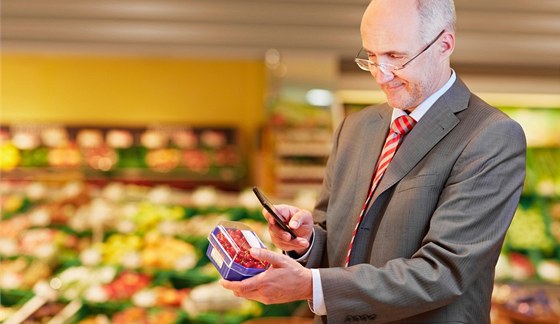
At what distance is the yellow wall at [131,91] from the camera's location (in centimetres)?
1095

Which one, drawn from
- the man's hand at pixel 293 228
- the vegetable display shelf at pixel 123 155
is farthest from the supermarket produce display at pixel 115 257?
the vegetable display shelf at pixel 123 155

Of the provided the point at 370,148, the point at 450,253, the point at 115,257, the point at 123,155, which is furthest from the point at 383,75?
the point at 123,155

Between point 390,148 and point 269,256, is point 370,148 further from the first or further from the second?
point 269,256

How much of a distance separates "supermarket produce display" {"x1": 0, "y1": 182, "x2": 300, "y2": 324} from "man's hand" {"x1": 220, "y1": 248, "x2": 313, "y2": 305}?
154 cm

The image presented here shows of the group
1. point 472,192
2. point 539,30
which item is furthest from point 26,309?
point 539,30

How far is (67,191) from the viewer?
6.66m

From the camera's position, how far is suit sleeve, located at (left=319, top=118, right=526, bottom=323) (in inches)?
83.2

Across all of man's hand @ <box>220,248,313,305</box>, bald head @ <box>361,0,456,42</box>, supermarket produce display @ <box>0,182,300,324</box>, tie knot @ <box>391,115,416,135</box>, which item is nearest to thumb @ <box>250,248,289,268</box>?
man's hand @ <box>220,248,313,305</box>

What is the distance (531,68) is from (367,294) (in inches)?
213

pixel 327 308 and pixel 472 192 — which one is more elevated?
pixel 472 192

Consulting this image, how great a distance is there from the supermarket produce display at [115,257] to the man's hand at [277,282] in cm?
154

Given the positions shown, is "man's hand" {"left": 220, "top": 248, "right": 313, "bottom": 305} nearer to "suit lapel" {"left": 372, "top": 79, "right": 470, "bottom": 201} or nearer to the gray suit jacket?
the gray suit jacket

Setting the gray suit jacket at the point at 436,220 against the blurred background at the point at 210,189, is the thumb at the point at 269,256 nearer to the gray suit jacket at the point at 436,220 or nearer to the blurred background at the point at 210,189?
the gray suit jacket at the point at 436,220

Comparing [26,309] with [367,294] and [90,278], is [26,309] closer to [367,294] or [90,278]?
[90,278]
